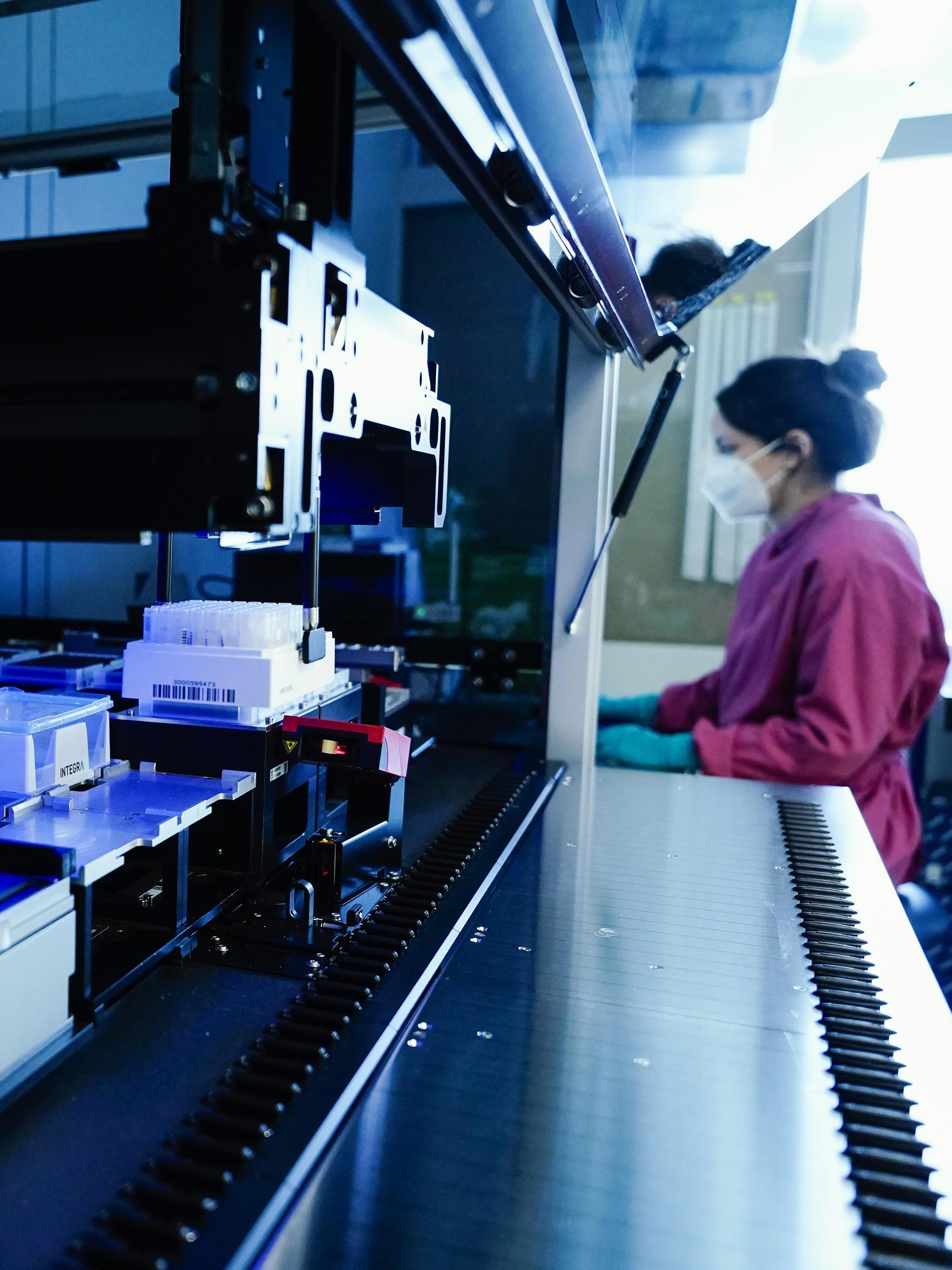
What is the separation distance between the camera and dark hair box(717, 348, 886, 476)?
6.41ft

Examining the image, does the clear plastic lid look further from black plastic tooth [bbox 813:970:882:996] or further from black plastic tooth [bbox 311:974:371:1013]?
black plastic tooth [bbox 813:970:882:996]

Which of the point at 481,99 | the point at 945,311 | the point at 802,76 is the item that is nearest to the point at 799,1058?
the point at 481,99

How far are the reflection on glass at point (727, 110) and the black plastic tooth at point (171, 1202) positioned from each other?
0.66 meters

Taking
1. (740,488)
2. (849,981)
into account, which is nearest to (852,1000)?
(849,981)

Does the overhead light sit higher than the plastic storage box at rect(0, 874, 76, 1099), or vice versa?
the overhead light

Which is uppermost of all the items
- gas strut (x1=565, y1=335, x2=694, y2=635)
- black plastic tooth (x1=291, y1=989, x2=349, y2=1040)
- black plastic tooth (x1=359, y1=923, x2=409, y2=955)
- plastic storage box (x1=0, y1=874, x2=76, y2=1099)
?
gas strut (x1=565, y1=335, x2=694, y2=635)

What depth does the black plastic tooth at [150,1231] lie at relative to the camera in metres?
0.40

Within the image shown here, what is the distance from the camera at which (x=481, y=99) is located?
537 mm

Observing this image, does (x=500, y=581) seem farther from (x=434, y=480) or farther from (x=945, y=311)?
(x=945, y=311)

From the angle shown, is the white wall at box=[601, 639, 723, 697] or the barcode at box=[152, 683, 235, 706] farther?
the white wall at box=[601, 639, 723, 697]

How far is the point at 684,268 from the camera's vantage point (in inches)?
42.4

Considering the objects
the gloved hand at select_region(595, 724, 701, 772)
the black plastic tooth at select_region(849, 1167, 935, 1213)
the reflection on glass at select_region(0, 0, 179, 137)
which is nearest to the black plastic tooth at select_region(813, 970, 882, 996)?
the black plastic tooth at select_region(849, 1167, 935, 1213)

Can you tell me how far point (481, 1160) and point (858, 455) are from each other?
6.02ft

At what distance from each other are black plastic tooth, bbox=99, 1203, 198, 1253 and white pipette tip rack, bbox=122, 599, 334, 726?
344 mm
